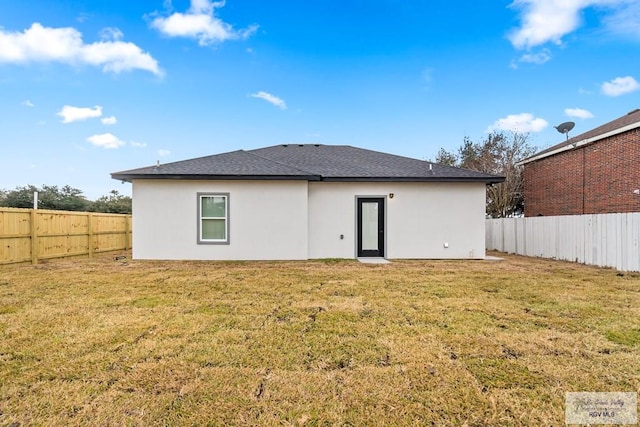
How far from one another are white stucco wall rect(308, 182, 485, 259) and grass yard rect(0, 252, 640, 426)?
4338mm

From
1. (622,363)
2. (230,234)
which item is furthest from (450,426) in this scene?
(230,234)

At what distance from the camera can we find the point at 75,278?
693cm

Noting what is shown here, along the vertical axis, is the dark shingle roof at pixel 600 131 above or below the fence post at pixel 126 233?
above

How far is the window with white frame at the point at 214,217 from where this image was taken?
992cm

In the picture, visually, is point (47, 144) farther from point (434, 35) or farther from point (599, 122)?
point (599, 122)

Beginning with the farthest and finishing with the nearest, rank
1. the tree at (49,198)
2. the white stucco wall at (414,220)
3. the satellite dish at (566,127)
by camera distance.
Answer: the tree at (49,198)
the satellite dish at (566,127)
the white stucco wall at (414,220)

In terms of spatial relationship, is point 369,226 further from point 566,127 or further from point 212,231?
point 566,127

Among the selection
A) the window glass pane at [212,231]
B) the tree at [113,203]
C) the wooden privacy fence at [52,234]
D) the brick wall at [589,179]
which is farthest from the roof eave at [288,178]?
the tree at [113,203]

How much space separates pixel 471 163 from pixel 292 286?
20.3 meters

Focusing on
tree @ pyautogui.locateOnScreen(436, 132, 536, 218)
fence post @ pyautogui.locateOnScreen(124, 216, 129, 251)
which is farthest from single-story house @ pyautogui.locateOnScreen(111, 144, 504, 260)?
tree @ pyautogui.locateOnScreen(436, 132, 536, 218)

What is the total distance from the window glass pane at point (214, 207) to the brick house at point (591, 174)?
1367 centimetres

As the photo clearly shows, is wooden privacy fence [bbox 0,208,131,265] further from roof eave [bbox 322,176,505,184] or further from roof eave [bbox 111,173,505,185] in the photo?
roof eave [bbox 322,176,505,184]

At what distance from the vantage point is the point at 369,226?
10.7 metres

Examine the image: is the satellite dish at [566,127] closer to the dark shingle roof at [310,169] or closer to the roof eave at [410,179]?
the dark shingle roof at [310,169]
